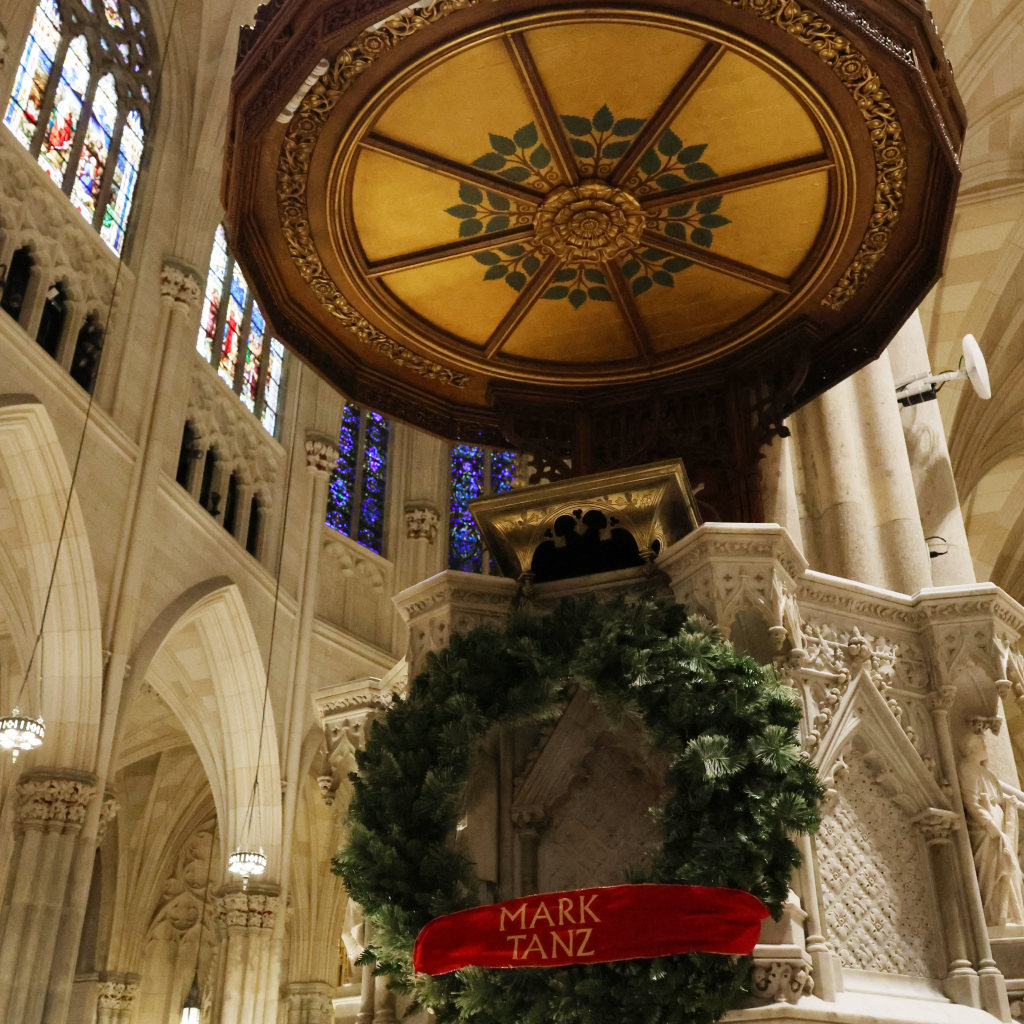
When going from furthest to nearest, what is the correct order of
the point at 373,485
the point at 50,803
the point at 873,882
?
the point at 373,485
the point at 50,803
the point at 873,882

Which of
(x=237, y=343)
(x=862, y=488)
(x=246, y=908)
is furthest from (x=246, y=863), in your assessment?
(x=862, y=488)

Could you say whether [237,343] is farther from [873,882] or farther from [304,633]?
[873,882]

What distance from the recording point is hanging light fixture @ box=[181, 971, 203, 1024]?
16.3 m

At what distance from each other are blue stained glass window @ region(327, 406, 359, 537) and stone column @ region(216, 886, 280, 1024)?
20.0ft

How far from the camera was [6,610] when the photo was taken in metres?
13.4

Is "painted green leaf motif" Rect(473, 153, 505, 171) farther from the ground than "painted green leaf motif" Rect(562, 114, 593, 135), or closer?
closer

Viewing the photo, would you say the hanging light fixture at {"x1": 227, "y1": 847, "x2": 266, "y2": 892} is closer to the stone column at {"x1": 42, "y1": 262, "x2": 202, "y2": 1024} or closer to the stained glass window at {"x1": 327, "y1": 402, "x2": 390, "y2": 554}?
the stone column at {"x1": 42, "y1": 262, "x2": 202, "y2": 1024}

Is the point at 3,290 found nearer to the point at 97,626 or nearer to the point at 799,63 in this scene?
the point at 97,626

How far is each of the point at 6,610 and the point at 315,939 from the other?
27.1ft

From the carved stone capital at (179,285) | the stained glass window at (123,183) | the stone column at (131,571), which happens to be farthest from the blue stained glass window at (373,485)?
the stained glass window at (123,183)

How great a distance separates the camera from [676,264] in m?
5.21

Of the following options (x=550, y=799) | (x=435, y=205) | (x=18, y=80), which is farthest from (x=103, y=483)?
(x=550, y=799)

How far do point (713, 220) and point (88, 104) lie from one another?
12.1 metres

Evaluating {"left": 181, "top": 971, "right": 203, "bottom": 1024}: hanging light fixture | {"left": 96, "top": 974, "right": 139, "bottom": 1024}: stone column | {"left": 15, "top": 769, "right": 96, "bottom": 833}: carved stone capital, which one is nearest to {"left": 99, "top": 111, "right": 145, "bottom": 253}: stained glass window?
{"left": 15, "top": 769, "right": 96, "bottom": 833}: carved stone capital
